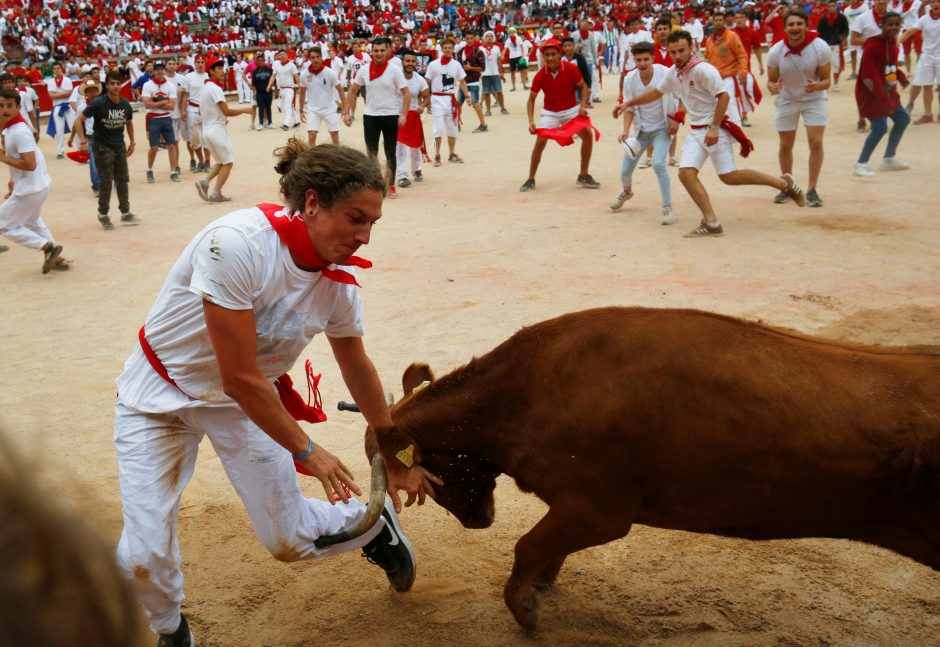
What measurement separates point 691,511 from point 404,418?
50.6 inches

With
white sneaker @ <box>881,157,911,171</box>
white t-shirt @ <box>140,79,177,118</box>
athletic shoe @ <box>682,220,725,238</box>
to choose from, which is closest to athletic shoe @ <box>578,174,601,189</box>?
athletic shoe @ <box>682,220,725,238</box>

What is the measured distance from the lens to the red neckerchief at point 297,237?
3545 mm

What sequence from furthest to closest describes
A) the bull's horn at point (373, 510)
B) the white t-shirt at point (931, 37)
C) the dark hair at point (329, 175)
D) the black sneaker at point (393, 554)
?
the white t-shirt at point (931, 37), the black sneaker at point (393, 554), the bull's horn at point (373, 510), the dark hair at point (329, 175)

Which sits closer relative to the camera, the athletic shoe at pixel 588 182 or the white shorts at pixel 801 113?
the white shorts at pixel 801 113

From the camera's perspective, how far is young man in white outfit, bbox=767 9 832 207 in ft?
36.9

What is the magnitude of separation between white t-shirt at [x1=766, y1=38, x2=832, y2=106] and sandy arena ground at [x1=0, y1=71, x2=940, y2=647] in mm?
1341

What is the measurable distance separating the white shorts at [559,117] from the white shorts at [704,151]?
142 inches

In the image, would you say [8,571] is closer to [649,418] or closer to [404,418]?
[649,418]

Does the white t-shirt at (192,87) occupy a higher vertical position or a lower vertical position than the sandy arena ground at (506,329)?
higher

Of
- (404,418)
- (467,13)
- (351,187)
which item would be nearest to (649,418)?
(404,418)

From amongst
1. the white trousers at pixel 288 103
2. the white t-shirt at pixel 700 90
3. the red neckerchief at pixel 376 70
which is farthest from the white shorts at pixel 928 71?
the white trousers at pixel 288 103

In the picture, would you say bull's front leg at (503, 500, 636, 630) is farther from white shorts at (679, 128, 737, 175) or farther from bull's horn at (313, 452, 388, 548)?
white shorts at (679, 128, 737, 175)

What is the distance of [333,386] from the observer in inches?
278

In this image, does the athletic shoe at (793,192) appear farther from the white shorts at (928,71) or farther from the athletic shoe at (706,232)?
the white shorts at (928,71)
